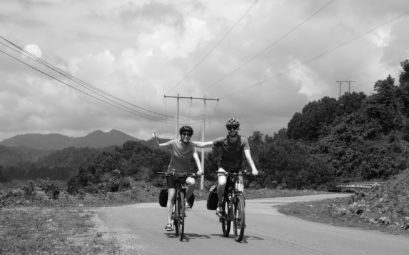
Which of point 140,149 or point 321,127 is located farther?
point 140,149

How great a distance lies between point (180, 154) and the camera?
10.4 m

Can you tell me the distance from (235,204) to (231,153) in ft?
3.01

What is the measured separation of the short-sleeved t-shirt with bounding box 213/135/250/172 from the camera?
10.2 m

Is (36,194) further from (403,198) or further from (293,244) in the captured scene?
(293,244)

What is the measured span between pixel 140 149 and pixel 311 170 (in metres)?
65.6

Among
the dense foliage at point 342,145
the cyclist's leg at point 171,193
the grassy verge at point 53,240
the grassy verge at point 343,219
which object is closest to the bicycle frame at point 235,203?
the cyclist's leg at point 171,193

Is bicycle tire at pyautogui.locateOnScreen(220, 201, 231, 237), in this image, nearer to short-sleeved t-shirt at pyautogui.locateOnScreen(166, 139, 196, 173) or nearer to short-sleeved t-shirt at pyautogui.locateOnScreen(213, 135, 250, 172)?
short-sleeved t-shirt at pyautogui.locateOnScreen(213, 135, 250, 172)

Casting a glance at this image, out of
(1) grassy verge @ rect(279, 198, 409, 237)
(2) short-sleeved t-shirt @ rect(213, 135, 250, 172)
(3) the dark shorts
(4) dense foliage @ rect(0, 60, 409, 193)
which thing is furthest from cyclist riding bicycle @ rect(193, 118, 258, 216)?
(4) dense foliage @ rect(0, 60, 409, 193)

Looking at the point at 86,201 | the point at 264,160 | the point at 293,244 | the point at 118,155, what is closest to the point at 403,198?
the point at 293,244

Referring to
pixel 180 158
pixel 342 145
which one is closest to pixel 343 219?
pixel 180 158

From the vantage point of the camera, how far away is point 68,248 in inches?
353

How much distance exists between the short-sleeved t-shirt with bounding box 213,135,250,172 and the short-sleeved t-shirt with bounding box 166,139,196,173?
1.71ft

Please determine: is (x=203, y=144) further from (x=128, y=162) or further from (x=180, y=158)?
(x=128, y=162)

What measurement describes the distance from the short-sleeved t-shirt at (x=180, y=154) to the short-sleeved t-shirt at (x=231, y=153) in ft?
1.71
